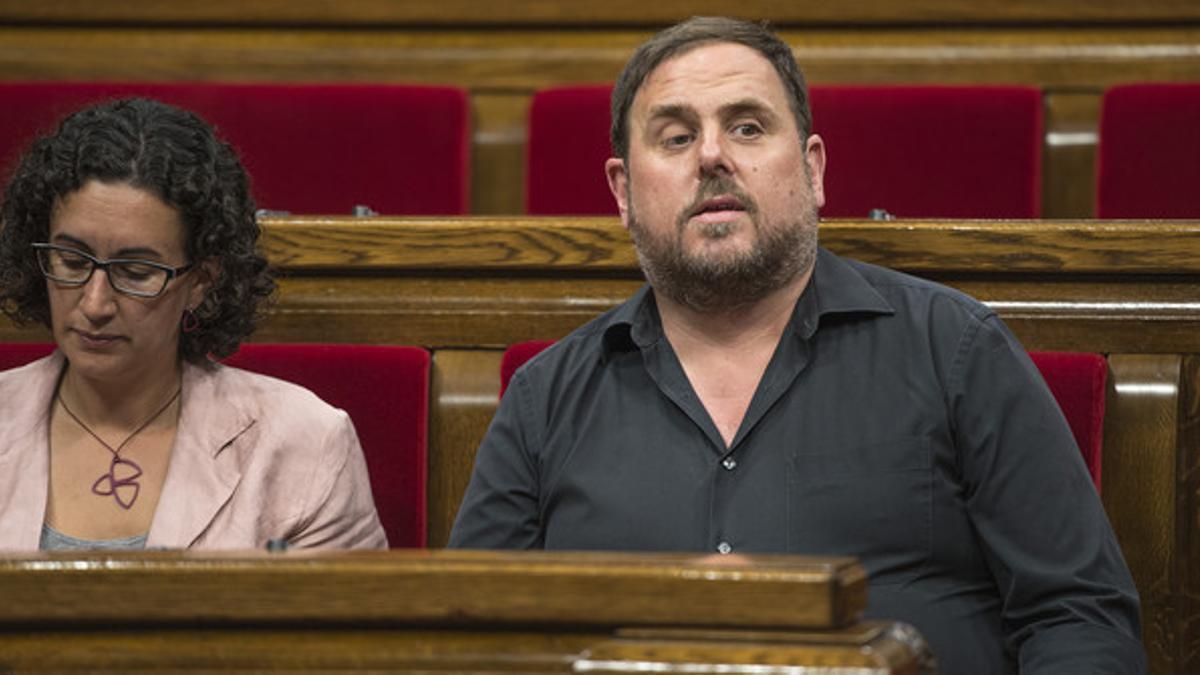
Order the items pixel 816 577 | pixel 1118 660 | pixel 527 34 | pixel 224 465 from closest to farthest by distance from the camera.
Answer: pixel 816 577, pixel 1118 660, pixel 224 465, pixel 527 34

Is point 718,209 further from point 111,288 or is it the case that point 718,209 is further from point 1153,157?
point 1153,157

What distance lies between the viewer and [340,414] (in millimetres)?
528

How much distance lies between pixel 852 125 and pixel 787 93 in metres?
0.24

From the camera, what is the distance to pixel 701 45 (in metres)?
0.51

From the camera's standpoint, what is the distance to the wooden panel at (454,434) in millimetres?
554

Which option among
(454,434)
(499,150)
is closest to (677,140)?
(454,434)

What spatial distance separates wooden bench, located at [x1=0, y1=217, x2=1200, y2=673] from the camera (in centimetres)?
51

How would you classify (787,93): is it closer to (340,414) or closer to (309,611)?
(340,414)

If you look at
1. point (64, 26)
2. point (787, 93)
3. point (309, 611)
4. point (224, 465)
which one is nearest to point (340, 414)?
point (224, 465)

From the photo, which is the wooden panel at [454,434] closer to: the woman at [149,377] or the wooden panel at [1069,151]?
the woman at [149,377]

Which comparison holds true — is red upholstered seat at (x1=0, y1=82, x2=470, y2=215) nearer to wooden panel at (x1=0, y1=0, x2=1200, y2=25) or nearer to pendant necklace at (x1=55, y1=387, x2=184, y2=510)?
wooden panel at (x1=0, y1=0, x2=1200, y2=25)

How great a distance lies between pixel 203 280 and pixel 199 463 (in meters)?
0.06

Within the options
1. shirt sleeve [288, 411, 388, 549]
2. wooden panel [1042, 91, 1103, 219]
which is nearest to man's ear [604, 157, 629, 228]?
shirt sleeve [288, 411, 388, 549]

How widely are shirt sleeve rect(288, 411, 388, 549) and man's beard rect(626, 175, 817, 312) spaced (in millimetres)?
110
